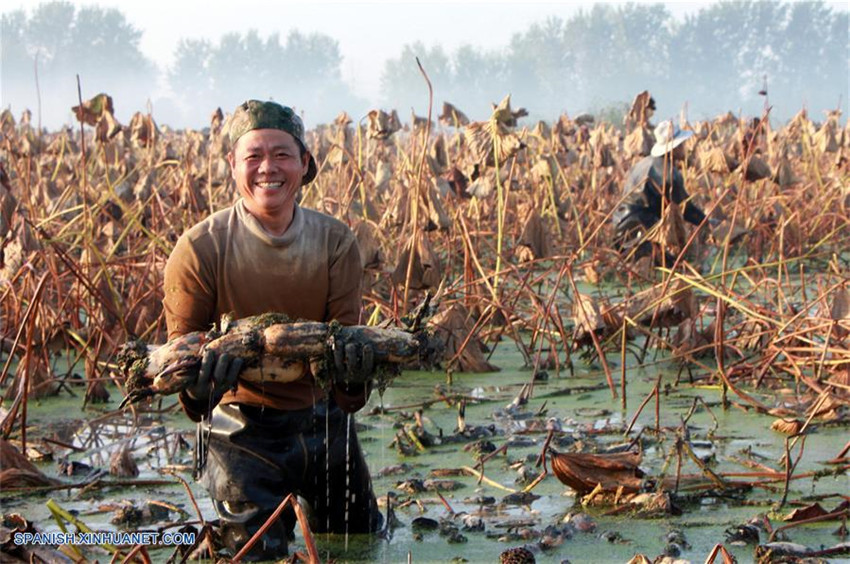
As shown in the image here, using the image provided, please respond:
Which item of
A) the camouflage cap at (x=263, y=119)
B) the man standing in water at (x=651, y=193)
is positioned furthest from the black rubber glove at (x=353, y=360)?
the man standing in water at (x=651, y=193)

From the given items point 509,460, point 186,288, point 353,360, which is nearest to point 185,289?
point 186,288

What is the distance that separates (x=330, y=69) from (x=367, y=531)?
107 meters

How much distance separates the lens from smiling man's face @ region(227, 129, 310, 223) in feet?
9.86

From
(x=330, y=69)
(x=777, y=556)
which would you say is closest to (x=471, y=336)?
(x=777, y=556)

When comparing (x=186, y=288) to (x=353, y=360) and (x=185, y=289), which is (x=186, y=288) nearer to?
(x=185, y=289)

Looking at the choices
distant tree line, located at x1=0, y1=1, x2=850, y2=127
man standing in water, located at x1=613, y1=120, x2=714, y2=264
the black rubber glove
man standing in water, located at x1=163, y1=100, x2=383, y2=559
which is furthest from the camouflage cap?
distant tree line, located at x1=0, y1=1, x2=850, y2=127

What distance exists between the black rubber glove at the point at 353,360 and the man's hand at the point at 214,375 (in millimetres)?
218

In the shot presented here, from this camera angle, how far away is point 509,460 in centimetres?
413

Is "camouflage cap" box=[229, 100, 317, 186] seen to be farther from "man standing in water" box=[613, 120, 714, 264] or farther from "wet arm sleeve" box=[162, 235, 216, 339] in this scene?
"man standing in water" box=[613, 120, 714, 264]

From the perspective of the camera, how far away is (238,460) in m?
3.15

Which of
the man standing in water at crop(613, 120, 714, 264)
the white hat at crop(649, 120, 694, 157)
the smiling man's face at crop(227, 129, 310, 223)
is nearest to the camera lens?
the smiling man's face at crop(227, 129, 310, 223)

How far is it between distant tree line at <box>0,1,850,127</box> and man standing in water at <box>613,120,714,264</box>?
2628 inches

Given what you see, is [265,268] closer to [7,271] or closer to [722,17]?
[7,271]

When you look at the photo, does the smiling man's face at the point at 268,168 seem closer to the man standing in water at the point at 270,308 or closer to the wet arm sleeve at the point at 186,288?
the man standing in water at the point at 270,308
